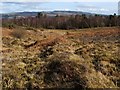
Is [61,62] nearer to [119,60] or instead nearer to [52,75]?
[52,75]

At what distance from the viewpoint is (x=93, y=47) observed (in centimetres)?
1429

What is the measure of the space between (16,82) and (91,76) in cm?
257

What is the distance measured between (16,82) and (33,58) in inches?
100

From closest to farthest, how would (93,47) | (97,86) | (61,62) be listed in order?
(97,86), (61,62), (93,47)

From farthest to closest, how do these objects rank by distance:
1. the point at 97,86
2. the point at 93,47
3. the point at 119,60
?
the point at 93,47, the point at 119,60, the point at 97,86

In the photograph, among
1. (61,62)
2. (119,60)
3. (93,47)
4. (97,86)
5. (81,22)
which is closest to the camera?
(97,86)

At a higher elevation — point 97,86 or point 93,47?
point 93,47

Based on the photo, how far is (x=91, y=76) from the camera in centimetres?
1071

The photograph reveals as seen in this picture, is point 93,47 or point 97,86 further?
point 93,47

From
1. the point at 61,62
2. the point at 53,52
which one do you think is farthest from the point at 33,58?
the point at 61,62

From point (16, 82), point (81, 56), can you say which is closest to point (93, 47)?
point (81, 56)

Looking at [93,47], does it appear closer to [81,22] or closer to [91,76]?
[91,76]

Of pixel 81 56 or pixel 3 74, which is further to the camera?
pixel 81 56

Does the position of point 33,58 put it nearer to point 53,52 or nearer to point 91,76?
point 53,52
